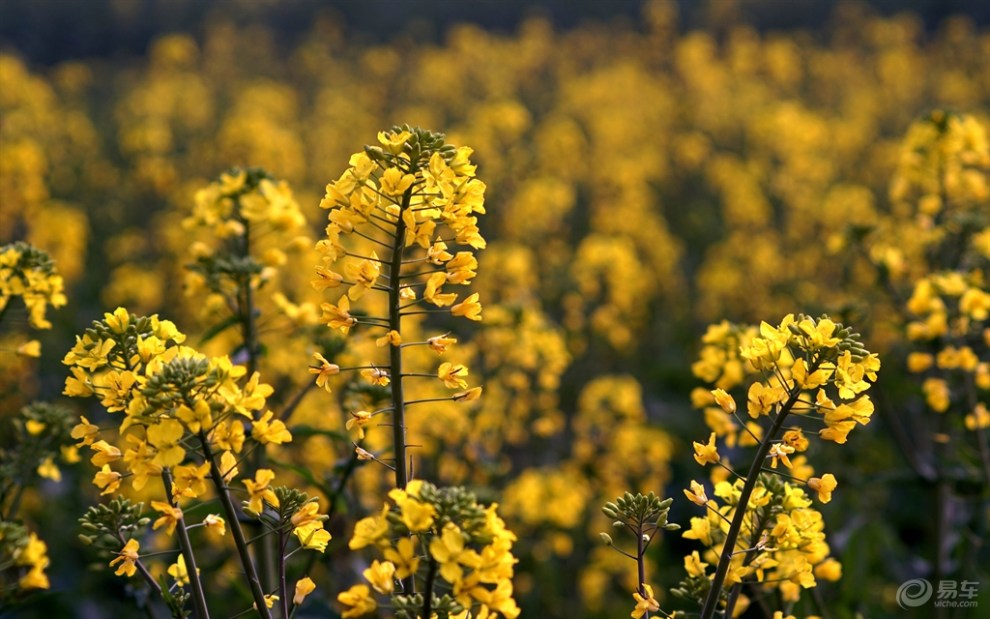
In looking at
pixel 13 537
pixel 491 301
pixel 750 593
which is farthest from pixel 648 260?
pixel 13 537

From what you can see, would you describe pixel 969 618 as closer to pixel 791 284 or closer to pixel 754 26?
pixel 791 284

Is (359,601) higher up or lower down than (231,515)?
lower down

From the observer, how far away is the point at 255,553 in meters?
4.04

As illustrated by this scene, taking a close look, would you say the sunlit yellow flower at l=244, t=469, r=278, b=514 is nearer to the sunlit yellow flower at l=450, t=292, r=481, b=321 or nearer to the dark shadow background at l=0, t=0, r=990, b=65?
the sunlit yellow flower at l=450, t=292, r=481, b=321
